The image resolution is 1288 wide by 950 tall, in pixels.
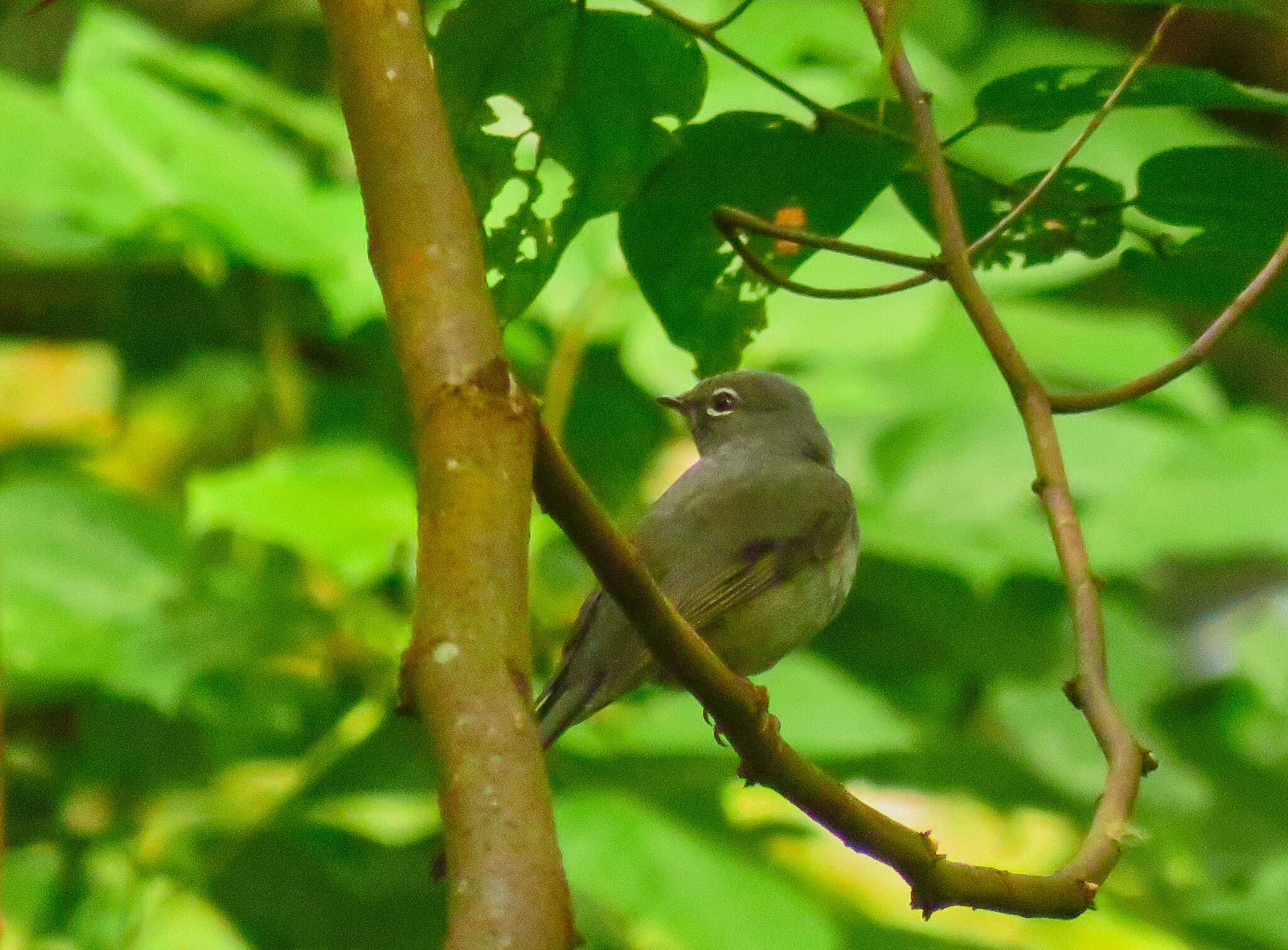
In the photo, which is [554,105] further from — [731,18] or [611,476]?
[611,476]

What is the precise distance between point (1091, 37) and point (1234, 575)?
2710 mm

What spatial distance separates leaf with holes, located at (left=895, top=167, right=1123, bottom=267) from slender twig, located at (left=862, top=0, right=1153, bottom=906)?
189 mm

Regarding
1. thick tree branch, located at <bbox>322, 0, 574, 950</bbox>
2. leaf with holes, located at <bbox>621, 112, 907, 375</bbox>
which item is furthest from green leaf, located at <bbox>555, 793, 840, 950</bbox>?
thick tree branch, located at <bbox>322, 0, 574, 950</bbox>

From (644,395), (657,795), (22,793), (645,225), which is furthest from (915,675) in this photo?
(645,225)

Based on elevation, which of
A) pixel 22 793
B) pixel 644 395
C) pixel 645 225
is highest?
pixel 644 395

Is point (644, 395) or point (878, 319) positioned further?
point (644, 395)

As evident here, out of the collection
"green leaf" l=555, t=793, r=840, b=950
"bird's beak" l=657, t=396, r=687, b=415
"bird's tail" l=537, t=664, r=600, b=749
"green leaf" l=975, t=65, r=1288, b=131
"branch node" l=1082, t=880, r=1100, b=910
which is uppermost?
"bird's beak" l=657, t=396, r=687, b=415

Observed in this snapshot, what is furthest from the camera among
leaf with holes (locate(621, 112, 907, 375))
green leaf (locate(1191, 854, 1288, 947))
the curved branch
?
green leaf (locate(1191, 854, 1288, 947))

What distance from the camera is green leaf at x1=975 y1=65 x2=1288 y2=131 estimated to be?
164 centimetres

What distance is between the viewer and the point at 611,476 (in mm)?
3750

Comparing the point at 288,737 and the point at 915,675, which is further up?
the point at 915,675

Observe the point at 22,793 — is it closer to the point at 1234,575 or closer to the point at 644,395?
the point at 644,395

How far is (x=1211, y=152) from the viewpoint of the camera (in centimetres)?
173

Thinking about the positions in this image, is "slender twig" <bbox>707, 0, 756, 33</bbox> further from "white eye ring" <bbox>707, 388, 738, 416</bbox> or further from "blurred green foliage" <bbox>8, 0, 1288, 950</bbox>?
"white eye ring" <bbox>707, 388, 738, 416</bbox>
